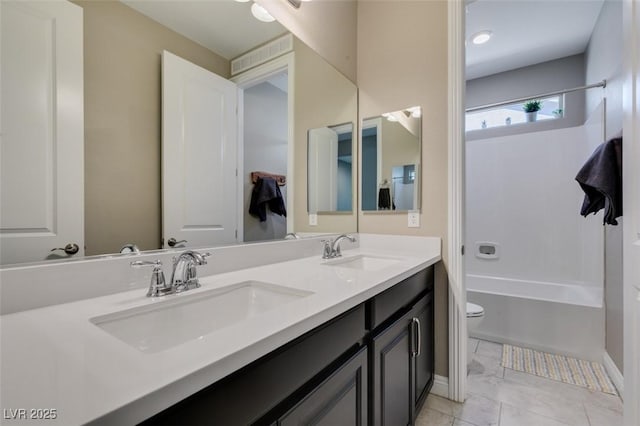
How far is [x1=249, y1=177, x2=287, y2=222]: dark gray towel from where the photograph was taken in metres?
1.30

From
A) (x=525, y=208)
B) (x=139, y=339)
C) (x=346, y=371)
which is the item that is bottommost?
(x=346, y=371)

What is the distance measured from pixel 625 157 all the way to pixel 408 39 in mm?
1285

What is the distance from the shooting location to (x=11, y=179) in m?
0.66

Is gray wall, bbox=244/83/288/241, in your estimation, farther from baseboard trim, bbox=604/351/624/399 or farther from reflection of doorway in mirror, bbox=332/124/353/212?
baseboard trim, bbox=604/351/624/399

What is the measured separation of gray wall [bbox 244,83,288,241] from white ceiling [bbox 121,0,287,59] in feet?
0.61

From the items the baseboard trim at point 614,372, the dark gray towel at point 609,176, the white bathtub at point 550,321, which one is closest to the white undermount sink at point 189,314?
the dark gray towel at point 609,176

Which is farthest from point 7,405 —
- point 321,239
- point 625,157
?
point 625,157

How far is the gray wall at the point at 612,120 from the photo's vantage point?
1795 millimetres

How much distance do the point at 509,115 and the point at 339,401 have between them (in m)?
3.56

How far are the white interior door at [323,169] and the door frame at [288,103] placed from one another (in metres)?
0.21

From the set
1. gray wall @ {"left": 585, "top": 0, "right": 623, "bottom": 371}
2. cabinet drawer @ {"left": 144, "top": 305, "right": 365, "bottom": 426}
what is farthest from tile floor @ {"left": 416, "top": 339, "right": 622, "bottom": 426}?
cabinet drawer @ {"left": 144, "top": 305, "right": 365, "bottom": 426}

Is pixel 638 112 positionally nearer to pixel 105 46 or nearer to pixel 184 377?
pixel 184 377

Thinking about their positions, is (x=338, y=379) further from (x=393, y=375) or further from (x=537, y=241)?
(x=537, y=241)

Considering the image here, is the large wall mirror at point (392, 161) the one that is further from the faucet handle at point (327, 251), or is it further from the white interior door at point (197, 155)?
the white interior door at point (197, 155)
